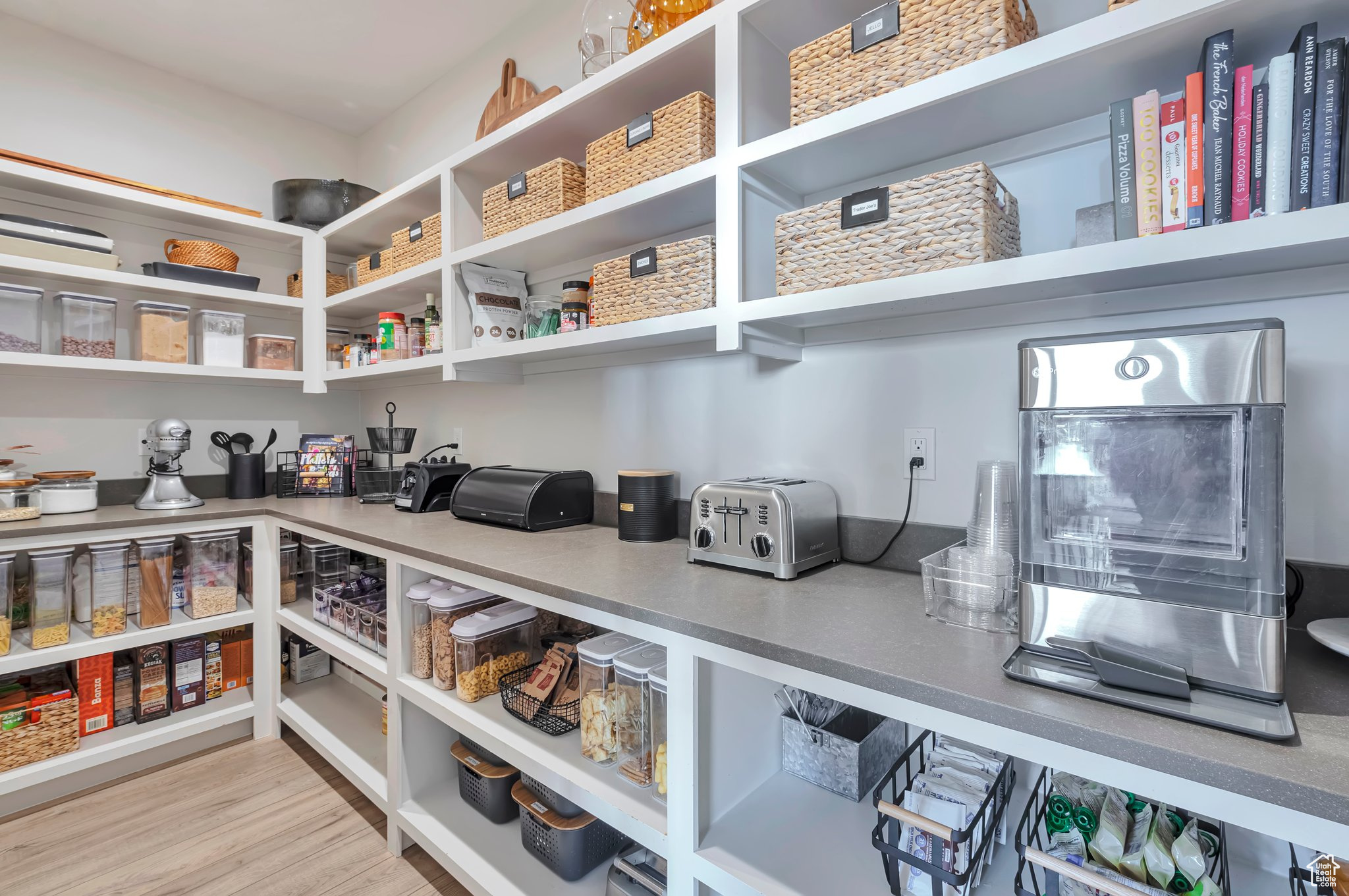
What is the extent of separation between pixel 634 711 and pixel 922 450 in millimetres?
848

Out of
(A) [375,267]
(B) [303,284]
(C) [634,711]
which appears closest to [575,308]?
(C) [634,711]

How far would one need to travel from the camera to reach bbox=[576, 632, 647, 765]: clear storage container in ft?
4.27

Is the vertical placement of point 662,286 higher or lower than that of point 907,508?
higher

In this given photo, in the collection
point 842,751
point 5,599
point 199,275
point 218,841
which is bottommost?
point 218,841

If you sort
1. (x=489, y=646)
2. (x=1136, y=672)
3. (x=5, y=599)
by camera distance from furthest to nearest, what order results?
(x=5, y=599)
(x=489, y=646)
(x=1136, y=672)

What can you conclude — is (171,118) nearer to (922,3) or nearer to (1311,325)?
(922,3)

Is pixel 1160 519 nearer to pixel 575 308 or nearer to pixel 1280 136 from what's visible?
pixel 1280 136

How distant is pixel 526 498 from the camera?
1.87 metres

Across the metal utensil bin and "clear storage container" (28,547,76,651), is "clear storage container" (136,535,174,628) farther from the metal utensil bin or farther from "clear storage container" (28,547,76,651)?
the metal utensil bin

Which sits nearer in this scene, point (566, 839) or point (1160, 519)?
point (1160, 519)

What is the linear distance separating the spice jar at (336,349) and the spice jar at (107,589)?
1.09m

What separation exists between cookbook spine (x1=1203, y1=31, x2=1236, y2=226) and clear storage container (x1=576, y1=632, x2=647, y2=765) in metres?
1.22

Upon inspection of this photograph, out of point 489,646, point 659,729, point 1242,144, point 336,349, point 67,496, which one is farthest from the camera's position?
point 336,349

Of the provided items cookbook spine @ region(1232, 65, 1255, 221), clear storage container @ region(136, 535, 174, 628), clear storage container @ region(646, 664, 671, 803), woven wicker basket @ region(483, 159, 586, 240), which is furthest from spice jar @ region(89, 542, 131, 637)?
cookbook spine @ region(1232, 65, 1255, 221)
